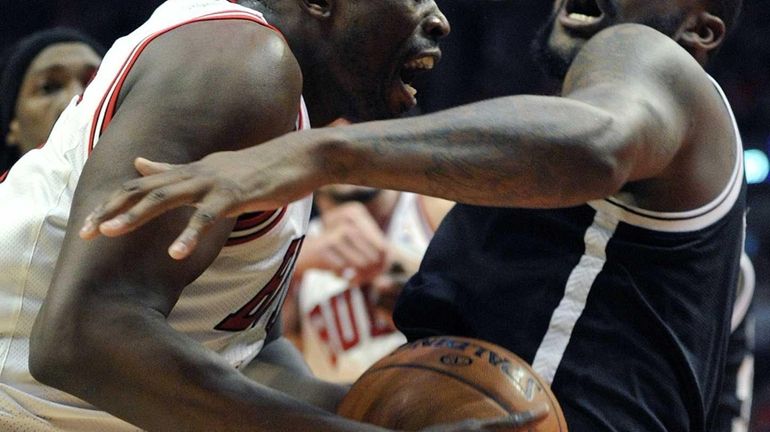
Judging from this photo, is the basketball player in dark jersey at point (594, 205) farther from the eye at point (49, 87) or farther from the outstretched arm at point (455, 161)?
the eye at point (49, 87)

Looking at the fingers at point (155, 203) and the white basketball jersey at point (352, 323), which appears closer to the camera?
the fingers at point (155, 203)

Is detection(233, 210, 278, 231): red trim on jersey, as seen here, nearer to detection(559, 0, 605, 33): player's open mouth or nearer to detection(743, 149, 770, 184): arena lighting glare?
detection(559, 0, 605, 33): player's open mouth

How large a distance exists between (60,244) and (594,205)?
111 cm

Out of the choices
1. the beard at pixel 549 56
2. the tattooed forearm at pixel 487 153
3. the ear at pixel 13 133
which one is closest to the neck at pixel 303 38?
the beard at pixel 549 56

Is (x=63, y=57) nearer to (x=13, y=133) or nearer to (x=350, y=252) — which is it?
(x=13, y=133)

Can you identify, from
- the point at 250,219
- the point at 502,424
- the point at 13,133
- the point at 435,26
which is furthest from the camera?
the point at 13,133

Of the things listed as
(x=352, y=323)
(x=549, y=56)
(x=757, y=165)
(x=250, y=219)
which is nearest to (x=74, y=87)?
(x=352, y=323)

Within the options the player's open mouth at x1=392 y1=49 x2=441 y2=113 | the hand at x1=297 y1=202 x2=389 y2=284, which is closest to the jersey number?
the player's open mouth at x1=392 y1=49 x2=441 y2=113

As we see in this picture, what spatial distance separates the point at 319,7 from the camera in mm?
2857

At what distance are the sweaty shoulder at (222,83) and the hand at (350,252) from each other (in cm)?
377

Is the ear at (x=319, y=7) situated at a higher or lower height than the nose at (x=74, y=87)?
higher

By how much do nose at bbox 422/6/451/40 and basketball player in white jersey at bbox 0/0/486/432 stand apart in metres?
0.03

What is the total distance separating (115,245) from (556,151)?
29.9 inches

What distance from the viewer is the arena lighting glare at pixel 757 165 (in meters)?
12.3
